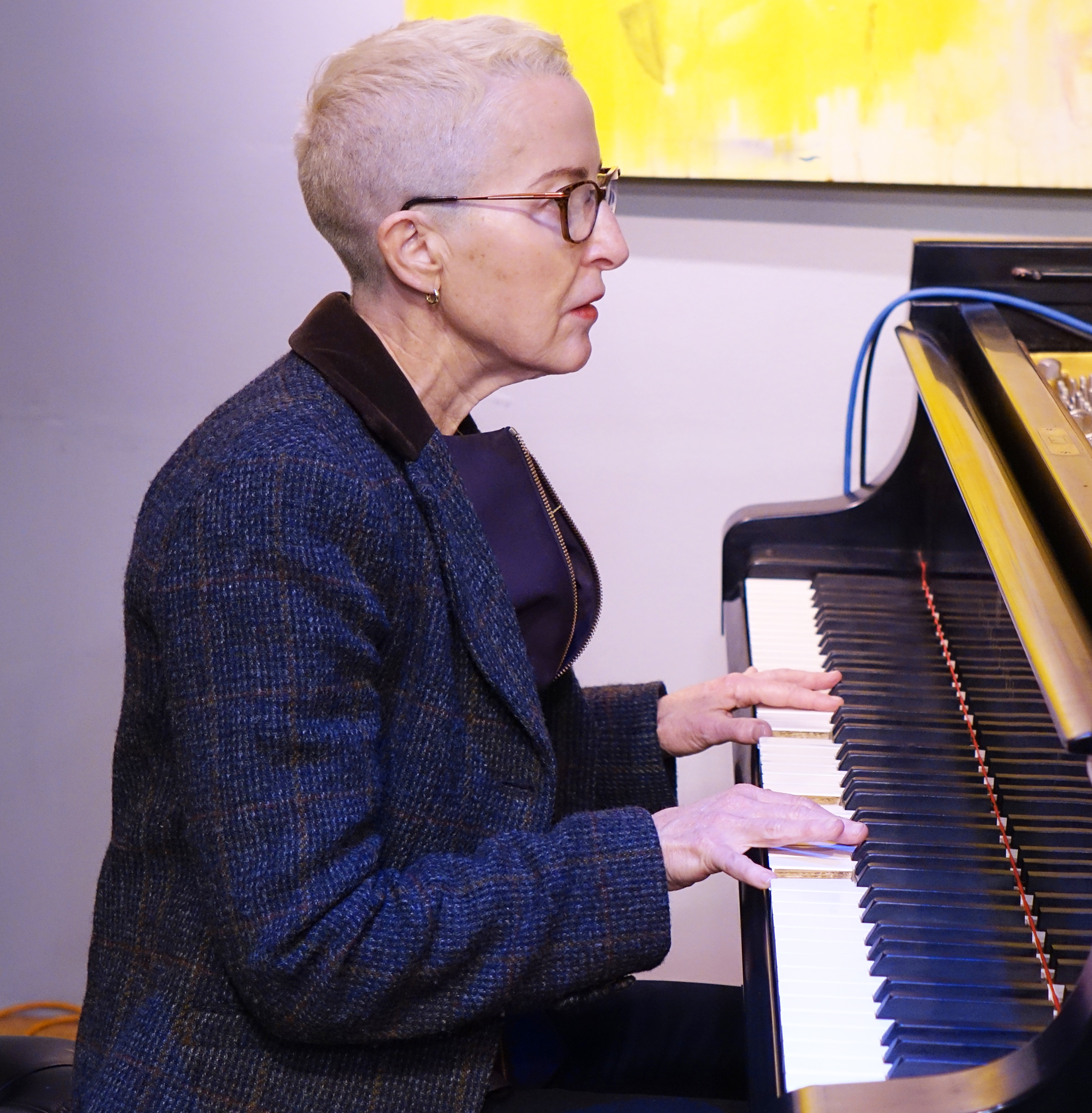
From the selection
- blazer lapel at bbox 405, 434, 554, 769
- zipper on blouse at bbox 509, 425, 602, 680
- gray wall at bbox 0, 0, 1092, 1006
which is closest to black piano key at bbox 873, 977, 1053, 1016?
blazer lapel at bbox 405, 434, 554, 769

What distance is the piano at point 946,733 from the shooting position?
0.86 m

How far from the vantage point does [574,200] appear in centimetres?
116

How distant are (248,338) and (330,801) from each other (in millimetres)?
1329

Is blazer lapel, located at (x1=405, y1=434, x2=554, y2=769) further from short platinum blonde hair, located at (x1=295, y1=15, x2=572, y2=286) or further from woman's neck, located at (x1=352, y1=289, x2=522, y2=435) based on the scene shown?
short platinum blonde hair, located at (x1=295, y1=15, x2=572, y2=286)

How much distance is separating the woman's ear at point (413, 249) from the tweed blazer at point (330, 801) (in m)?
0.06

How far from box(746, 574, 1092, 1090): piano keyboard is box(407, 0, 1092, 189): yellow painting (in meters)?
0.81

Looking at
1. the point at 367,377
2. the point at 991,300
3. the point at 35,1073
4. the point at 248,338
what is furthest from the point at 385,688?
the point at 248,338

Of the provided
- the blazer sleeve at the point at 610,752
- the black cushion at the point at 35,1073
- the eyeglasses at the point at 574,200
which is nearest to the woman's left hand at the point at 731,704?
the blazer sleeve at the point at 610,752

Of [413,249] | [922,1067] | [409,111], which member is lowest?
[922,1067]

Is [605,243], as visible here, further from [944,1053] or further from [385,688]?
[944,1053]

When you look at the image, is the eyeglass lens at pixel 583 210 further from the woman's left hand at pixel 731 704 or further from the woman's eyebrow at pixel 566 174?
the woman's left hand at pixel 731 704

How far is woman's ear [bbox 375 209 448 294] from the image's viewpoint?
111cm

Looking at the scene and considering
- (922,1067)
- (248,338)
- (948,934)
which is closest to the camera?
(922,1067)

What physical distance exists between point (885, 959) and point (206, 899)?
1.59 feet
